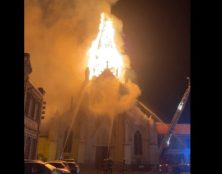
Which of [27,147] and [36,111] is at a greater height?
[36,111]

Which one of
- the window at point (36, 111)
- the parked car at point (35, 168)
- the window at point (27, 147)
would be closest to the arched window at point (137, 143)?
the window at point (36, 111)

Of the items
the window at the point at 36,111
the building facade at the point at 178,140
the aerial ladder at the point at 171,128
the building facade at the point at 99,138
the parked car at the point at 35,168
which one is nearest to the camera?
the parked car at the point at 35,168

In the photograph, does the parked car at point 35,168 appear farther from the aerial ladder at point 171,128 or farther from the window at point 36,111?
the aerial ladder at point 171,128

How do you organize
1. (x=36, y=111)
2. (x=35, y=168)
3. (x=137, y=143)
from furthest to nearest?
(x=137, y=143)
(x=36, y=111)
(x=35, y=168)

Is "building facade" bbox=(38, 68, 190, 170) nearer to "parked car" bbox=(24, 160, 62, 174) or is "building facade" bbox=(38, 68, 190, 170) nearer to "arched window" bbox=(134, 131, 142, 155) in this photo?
"arched window" bbox=(134, 131, 142, 155)

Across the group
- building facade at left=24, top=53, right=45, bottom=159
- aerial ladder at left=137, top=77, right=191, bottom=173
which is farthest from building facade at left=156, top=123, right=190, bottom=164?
building facade at left=24, top=53, right=45, bottom=159

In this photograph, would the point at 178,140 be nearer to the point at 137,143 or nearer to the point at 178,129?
the point at 178,129

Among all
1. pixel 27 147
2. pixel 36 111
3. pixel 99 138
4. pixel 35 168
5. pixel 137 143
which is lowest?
pixel 35 168

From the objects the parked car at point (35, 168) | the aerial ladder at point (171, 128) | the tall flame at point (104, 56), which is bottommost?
the parked car at point (35, 168)

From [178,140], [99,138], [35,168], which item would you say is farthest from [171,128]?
[35,168]

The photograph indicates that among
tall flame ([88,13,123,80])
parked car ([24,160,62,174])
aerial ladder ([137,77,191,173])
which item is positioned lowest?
parked car ([24,160,62,174])

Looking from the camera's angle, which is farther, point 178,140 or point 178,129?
point 178,129
